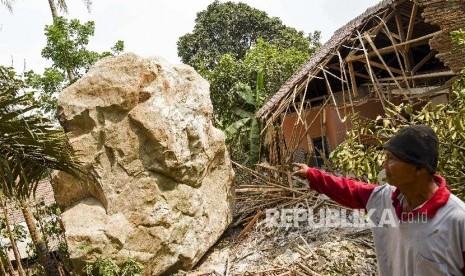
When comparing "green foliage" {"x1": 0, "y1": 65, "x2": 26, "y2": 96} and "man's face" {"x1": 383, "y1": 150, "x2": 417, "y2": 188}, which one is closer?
"man's face" {"x1": 383, "y1": 150, "x2": 417, "y2": 188}

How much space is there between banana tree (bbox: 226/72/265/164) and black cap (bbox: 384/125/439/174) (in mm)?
8878

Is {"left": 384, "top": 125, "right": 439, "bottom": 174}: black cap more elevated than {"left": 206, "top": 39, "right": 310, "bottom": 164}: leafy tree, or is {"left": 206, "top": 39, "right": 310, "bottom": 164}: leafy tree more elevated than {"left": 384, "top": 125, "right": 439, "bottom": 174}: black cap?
{"left": 206, "top": 39, "right": 310, "bottom": 164}: leafy tree

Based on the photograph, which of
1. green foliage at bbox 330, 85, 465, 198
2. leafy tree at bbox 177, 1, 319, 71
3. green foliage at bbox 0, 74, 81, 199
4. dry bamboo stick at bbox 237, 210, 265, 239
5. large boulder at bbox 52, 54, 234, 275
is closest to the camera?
green foliage at bbox 0, 74, 81, 199

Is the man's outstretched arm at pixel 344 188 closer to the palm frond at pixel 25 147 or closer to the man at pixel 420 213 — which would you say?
the man at pixel 420 213

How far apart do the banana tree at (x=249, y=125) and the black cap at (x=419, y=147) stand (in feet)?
29.1

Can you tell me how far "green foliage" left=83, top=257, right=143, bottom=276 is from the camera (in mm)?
5598

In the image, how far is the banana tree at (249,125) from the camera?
35.4ft

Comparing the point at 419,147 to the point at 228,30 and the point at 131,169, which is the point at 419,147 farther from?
the point at 228,30

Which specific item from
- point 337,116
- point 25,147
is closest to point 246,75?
point 337,116

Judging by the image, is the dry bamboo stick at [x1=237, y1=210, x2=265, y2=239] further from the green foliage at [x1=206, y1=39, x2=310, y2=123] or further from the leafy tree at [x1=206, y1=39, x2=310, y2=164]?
the green foliage at [x1=206, y1=39, x2=310, y2=123]

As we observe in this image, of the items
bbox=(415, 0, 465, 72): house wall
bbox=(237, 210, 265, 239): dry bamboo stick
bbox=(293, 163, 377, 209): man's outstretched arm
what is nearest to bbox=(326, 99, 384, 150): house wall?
bbox=(415, 0, 465, 72): house wall

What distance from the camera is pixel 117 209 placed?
6.03 metres

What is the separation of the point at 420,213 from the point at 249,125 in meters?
10.0

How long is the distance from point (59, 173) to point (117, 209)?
3.54ft
